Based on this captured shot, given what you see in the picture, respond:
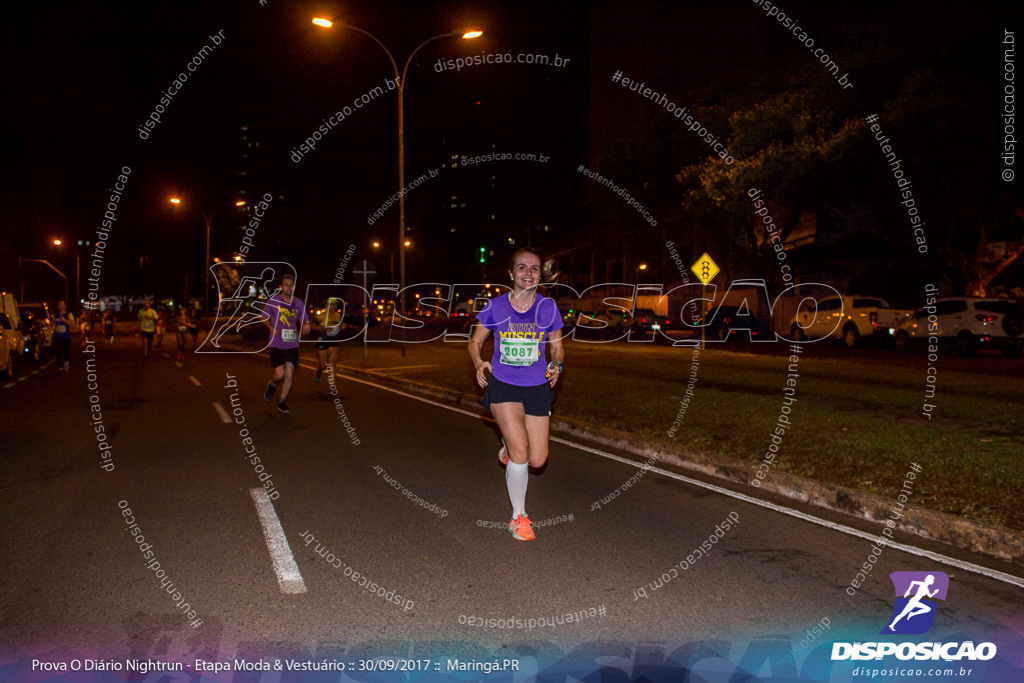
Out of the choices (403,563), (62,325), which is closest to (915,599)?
(403,563)

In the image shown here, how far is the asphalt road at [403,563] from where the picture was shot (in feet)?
12.3

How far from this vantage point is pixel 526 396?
17.6 ft

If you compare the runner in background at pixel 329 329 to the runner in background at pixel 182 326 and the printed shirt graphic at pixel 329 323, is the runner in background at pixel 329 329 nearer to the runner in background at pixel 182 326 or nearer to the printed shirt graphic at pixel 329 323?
the printed shirt graphic at pixel 329 323

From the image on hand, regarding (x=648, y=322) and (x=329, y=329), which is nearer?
(x=329, y=329)

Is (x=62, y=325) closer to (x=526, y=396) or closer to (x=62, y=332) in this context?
(x=62, y=332)

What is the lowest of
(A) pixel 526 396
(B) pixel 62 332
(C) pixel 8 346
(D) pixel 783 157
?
(C) pixel 8 346

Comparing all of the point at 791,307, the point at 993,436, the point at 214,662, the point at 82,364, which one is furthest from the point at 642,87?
the point at 214,662

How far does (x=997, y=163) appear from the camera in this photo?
61.9 ft

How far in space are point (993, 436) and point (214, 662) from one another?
859 centimetres

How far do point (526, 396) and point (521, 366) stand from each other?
226 millimetres

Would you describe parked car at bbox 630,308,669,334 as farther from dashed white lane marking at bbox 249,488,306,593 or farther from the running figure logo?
the running figure logo

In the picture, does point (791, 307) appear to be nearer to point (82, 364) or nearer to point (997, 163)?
point (997, 163)

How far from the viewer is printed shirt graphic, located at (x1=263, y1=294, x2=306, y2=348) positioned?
1122cm

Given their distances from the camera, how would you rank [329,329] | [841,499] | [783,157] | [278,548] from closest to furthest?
1. [278,548]
2. [841,499]
3. [329,329]
4. [783,157]
